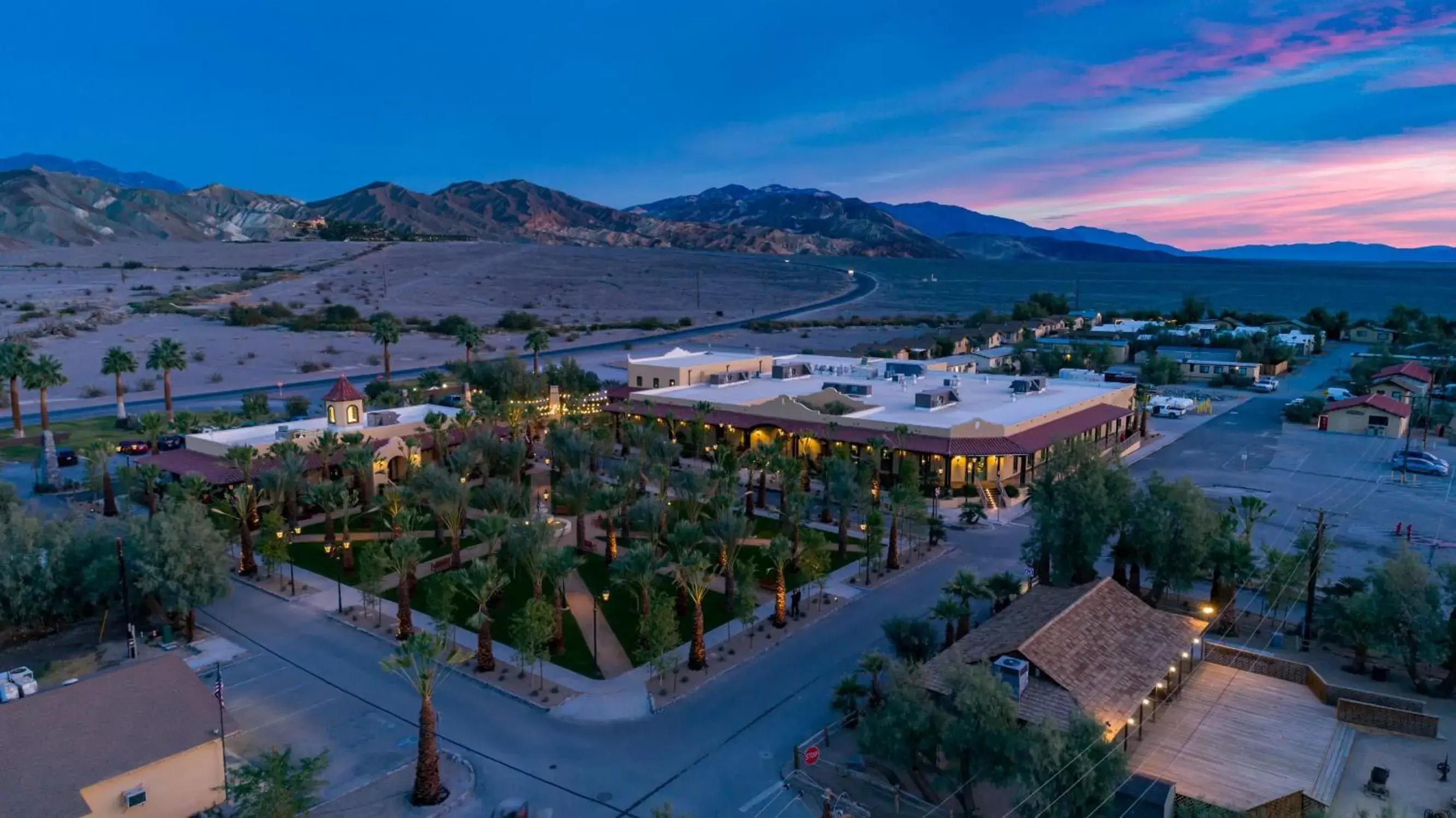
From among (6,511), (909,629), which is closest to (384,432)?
(6,511)

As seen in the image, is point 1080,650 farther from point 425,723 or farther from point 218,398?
point 218,398

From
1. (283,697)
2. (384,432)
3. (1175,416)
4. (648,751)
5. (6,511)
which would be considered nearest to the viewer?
(648,751)

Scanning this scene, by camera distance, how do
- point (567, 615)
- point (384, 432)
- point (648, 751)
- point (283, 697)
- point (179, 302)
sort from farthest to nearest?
point (179, 302), point (384, 432), point (567, 615), point (283, 697), point (648, 751)

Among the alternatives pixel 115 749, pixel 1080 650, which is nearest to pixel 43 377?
pixel 115 749

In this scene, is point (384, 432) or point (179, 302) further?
point (179, 302)

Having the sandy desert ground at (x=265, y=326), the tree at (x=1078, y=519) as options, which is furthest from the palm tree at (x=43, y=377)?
the tree at (x=1078, y=519)

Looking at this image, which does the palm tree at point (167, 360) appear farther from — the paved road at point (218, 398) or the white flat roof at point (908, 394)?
the white flat roof at point (908, 394)

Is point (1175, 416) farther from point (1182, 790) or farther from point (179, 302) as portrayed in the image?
point (179, 302)

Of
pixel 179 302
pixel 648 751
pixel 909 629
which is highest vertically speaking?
pixel 179 302
